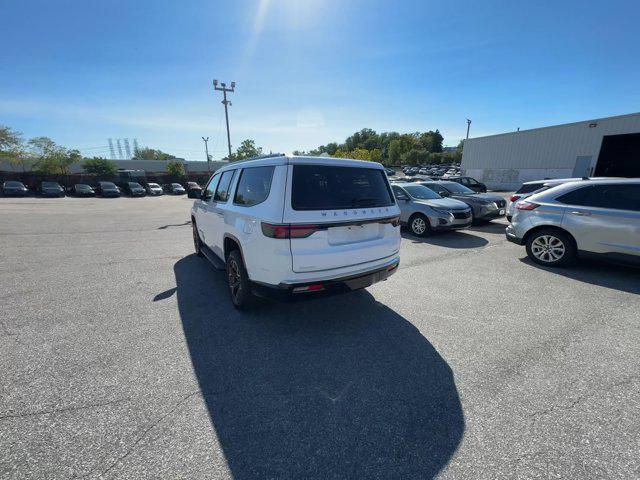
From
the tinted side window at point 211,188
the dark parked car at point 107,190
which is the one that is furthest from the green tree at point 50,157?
the tinted side window at point 211,188

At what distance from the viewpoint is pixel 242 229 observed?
3295 mm

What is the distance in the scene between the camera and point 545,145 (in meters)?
23.4

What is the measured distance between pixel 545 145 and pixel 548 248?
24.4 meters

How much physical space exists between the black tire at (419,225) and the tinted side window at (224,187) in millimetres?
5779

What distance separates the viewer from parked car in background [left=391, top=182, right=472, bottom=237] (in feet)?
25.6

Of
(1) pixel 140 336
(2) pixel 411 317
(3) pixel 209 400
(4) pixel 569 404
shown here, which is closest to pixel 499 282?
(2) pixel 411 317

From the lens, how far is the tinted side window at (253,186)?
3.08 metres

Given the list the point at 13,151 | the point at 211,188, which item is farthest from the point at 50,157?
the point at 211,188

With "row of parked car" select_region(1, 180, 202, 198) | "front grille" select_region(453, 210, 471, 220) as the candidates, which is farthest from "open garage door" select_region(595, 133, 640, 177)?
"row of parked car" select_region(1, 180, 202, 198)

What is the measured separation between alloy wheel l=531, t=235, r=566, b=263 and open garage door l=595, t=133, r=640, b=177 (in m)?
21.6

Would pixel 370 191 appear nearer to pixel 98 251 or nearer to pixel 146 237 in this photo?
pixel 98 251

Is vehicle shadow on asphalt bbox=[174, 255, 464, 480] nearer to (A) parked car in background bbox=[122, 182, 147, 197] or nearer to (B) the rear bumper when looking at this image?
(B) the rear bumper

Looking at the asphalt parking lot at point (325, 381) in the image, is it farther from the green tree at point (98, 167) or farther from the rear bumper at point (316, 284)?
the green tree at point (98, 167)

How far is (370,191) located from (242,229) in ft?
5.23
